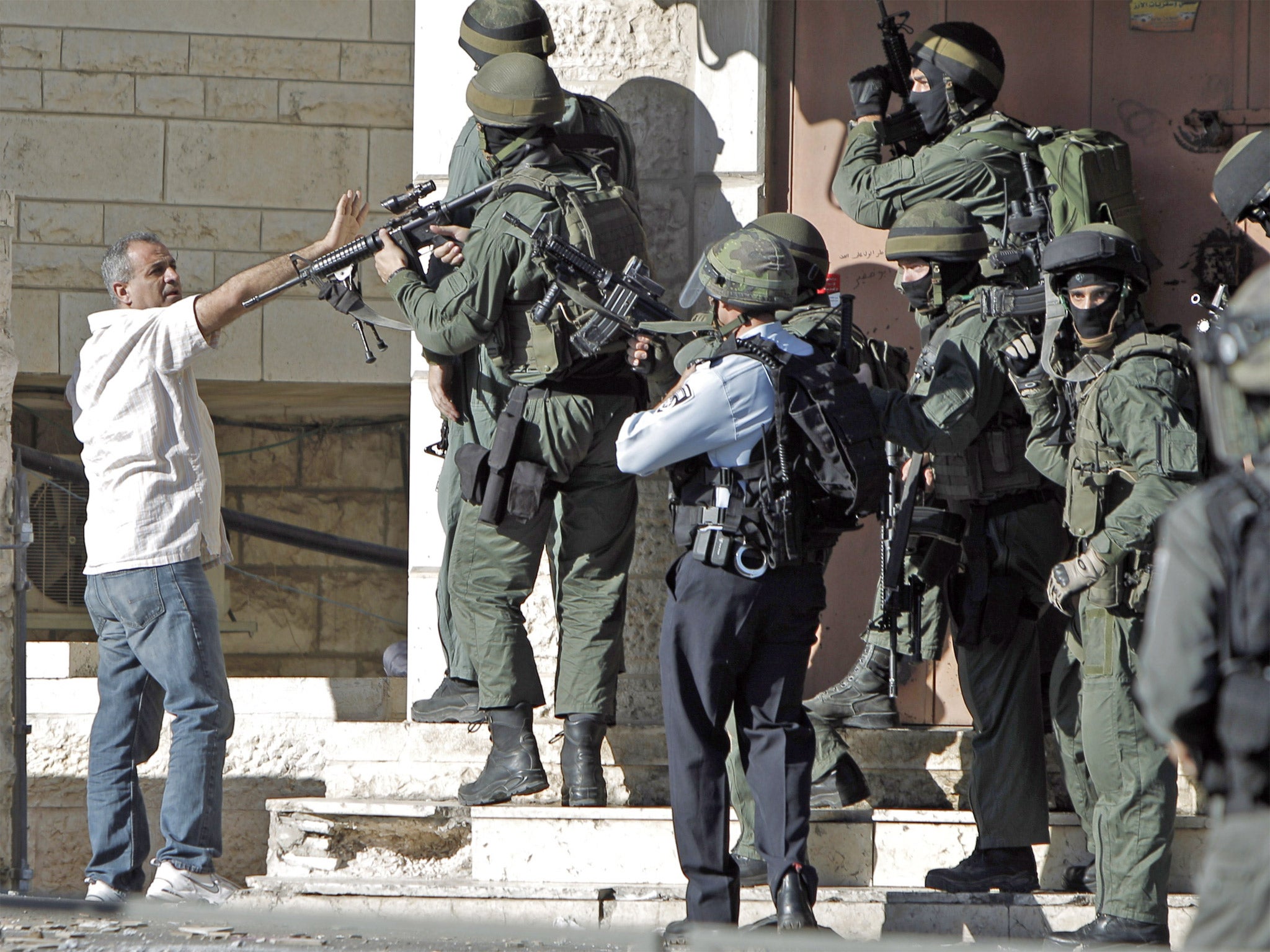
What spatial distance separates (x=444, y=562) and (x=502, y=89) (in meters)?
1.45

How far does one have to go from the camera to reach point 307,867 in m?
4.71

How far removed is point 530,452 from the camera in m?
4.58

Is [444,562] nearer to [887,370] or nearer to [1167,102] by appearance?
[887,370]

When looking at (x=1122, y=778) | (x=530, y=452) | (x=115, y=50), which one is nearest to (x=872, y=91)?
(x=530, y=452)

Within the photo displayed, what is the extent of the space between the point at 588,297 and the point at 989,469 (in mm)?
1205

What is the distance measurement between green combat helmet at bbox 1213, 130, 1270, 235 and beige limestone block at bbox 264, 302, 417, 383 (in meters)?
5.06

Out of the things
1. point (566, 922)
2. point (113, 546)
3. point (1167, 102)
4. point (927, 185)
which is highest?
point (1167, 102)

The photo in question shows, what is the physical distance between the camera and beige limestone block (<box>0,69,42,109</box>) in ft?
26.6

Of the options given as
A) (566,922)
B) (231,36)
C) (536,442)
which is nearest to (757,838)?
Answer: (566,922)

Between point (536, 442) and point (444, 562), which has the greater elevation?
point (536, 442)

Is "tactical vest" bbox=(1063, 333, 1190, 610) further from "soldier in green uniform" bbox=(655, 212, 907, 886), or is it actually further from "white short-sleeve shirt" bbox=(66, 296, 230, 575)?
"white short-sleeve shirt" bbox=(66, 296, 230, 575)

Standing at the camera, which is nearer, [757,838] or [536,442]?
[757,838]

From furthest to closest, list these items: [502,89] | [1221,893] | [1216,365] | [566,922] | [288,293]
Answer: [288,293] < [502,89] < [566,922] < [1216,365] < [1221,893]

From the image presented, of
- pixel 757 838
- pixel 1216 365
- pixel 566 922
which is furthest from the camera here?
pixel 566 922
